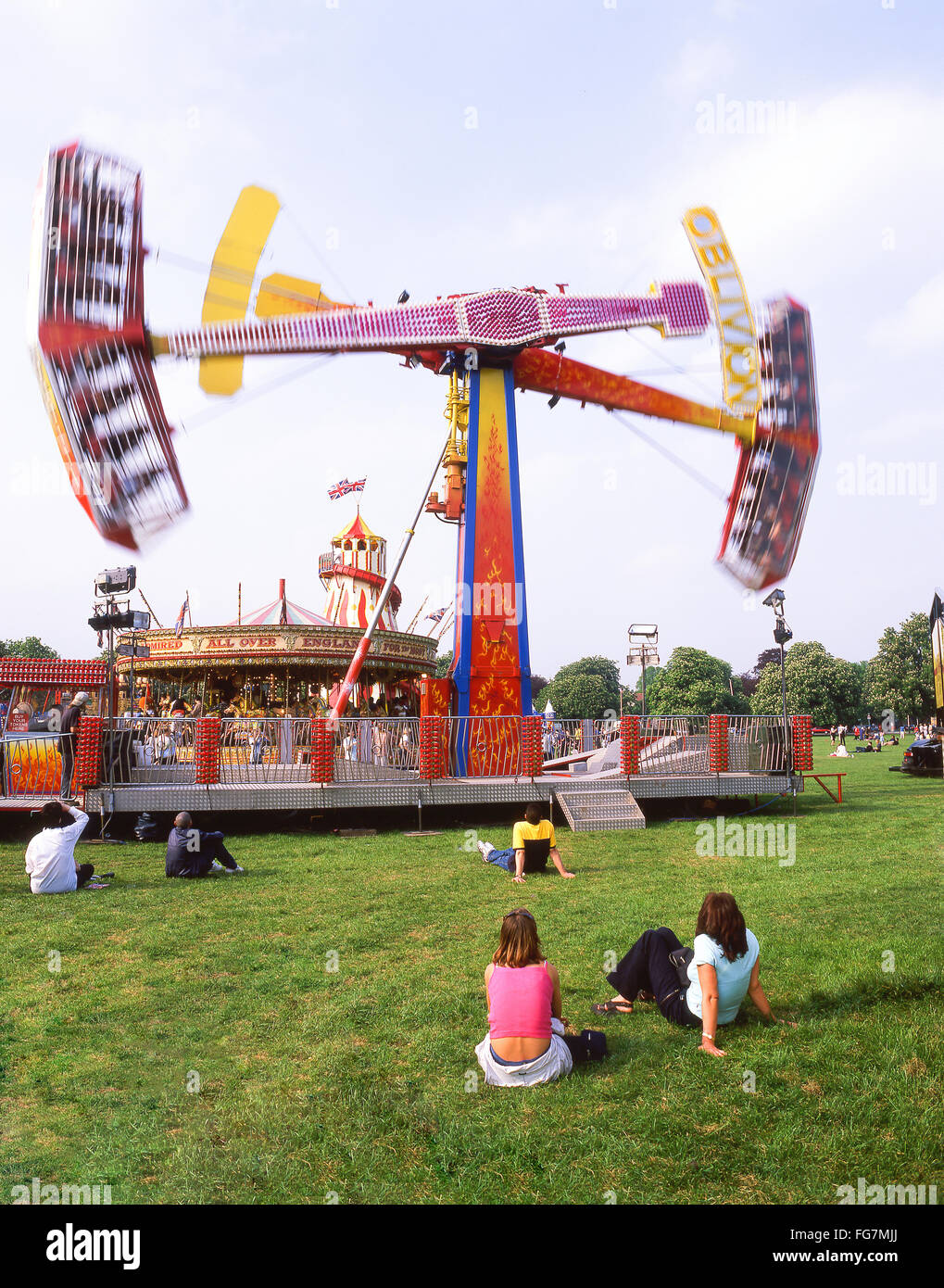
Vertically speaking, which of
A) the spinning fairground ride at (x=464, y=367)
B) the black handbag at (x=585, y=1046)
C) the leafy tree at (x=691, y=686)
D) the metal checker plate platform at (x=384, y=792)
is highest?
the spinning fairground ride at (x=464, y=367)

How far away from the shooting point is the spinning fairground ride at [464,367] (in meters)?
16.0

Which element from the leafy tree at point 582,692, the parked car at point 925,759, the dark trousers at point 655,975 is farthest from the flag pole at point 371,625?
the leafy tree at point 582,692

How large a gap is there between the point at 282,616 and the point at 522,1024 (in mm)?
31305

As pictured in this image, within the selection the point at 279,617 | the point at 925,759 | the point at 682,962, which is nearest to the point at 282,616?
the point at 279,617

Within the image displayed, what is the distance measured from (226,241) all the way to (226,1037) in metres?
16.4

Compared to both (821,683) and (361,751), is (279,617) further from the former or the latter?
(821,683)

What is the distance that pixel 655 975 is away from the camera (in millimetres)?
6008

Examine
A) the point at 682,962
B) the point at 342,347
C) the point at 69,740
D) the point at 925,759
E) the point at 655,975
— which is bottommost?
the point at 925,759

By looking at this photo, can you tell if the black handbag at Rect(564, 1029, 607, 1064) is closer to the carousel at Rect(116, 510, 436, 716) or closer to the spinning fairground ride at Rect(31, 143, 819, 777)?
the spinning fairground ride at Rect(31, 143, 819, 777)

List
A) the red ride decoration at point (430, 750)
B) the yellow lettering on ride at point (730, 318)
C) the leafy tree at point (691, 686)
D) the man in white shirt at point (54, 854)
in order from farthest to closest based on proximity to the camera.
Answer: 1. the leafy tree at point (691, 686)
2. the yellow lettering on ride at point (730, 318)
3. the red ride decoration at point (430, 750)
4. the man in white shirt at point (54, 854)

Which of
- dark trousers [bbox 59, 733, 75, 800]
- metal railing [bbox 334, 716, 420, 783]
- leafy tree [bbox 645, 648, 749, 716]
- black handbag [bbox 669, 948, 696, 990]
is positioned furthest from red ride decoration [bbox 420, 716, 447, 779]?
leafy tree [bbox 645, 648, 749, 716]

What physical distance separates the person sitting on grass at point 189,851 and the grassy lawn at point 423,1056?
87 centimetres

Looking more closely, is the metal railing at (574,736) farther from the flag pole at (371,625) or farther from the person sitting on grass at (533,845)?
the person sitting on grass at (533,845)
